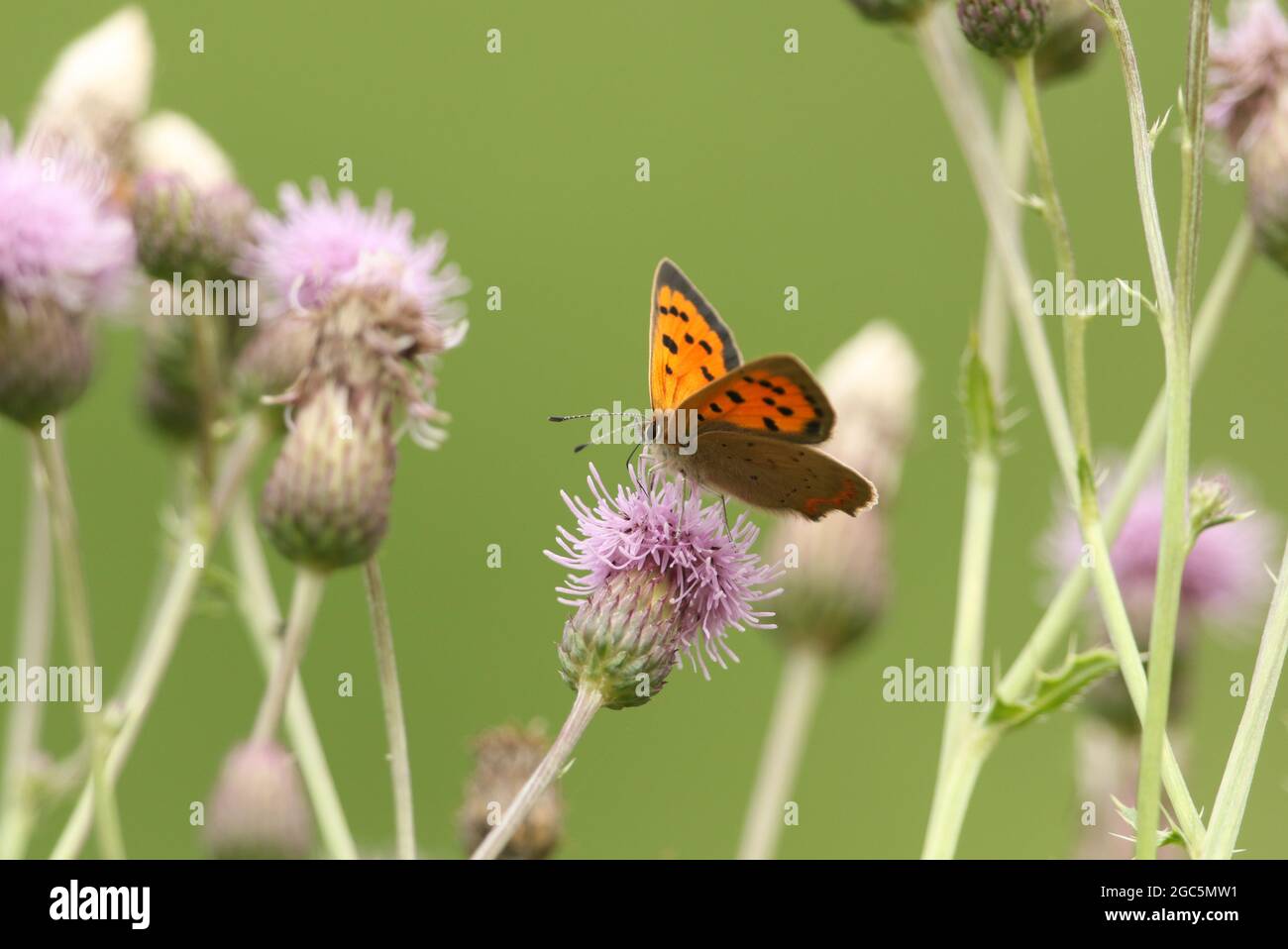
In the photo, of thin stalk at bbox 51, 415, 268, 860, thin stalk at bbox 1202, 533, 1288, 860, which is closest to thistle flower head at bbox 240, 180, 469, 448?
thin stalk at bbox 51, 415, 268, 860

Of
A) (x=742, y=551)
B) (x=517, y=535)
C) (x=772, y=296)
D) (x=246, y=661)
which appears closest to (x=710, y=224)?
(x=772, y=296)

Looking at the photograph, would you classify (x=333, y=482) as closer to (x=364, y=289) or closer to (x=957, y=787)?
(x=364, y=289)

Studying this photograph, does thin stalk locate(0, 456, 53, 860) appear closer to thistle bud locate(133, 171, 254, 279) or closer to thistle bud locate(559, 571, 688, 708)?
thistle bud locate(133, 171, 254, 279)

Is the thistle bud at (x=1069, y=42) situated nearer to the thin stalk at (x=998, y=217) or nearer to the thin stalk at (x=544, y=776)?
the thin stalk at (x=998, y=217)

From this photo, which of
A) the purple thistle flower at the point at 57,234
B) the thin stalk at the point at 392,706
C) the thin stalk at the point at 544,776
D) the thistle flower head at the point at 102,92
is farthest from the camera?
the thistle flower head at the point at 102,92

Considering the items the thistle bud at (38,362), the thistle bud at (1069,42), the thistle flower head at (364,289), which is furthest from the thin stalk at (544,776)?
the thistle bud at (1069,42)

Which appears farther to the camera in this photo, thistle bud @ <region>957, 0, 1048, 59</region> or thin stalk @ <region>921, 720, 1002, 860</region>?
thistle bud @ <region>957, 0, 1048, 59</region>
